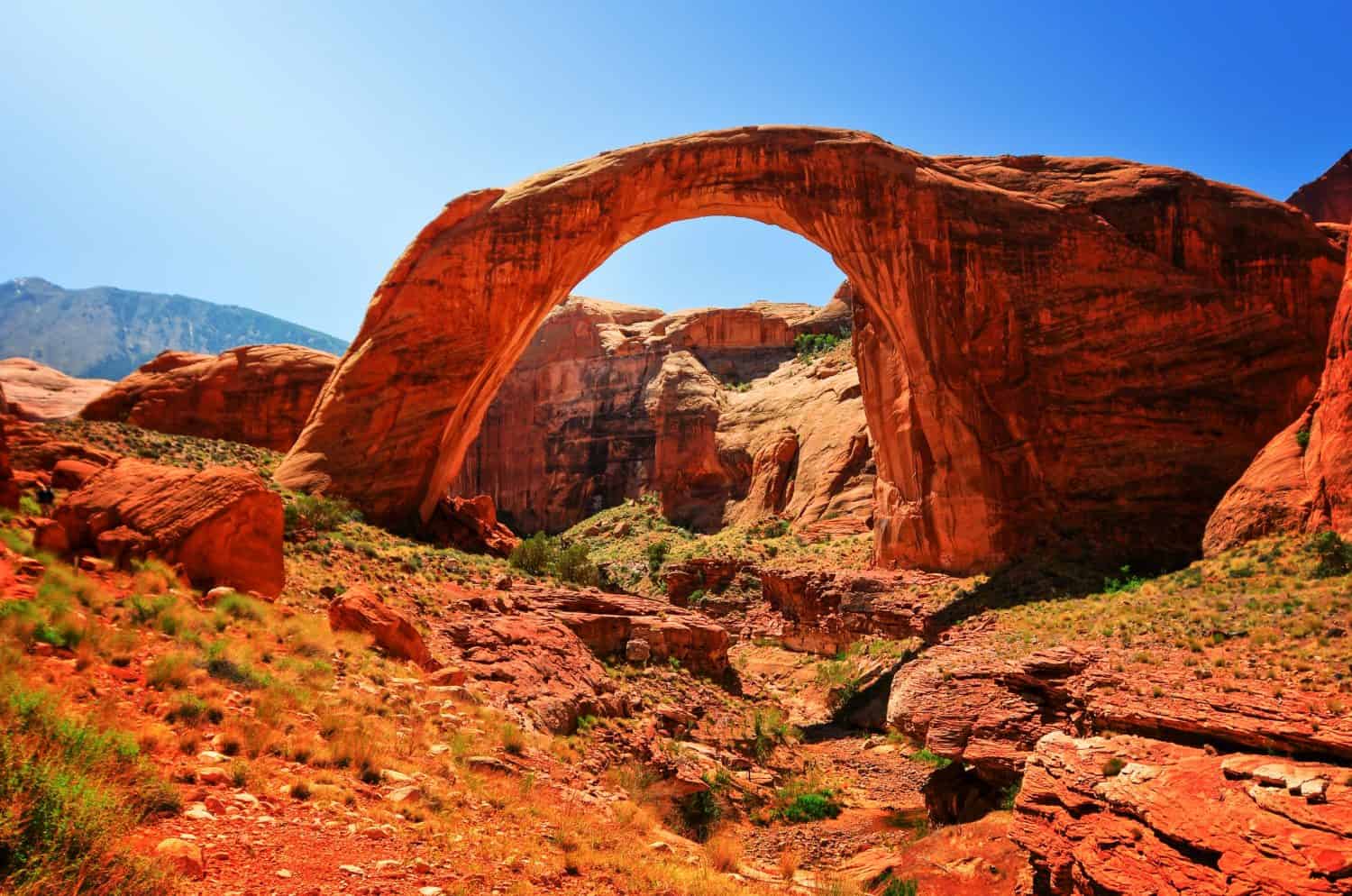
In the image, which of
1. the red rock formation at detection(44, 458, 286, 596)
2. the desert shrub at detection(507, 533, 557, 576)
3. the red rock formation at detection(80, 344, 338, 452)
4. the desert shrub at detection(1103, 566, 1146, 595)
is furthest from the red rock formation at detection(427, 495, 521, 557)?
the desert shrub at detection(1103, 566, 1146, 595)

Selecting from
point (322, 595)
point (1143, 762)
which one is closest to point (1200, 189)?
point (1143, 762)

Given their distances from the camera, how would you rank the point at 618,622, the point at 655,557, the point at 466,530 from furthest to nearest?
the point at 655,557 < the point at 466,530 < the point at 618,622

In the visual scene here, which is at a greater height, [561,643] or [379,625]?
[379,625]

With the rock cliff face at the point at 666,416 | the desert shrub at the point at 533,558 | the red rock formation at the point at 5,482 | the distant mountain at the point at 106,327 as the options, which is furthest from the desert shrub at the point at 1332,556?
the distant mountain at the point at 106,327

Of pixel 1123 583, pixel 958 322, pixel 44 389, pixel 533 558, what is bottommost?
pixel 533 558

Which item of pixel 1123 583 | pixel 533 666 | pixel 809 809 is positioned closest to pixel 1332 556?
pixel 1123 583

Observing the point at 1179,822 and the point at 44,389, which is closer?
the point at 1179,822

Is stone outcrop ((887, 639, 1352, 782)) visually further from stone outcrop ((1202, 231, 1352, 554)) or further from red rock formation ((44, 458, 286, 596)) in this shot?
red rock formation ((44, 458, 286, 596))

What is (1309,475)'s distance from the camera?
1531cm

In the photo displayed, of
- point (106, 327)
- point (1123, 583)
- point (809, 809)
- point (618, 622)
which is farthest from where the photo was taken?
point (106, 327)

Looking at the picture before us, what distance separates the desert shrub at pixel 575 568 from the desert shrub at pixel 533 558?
12.7 inches

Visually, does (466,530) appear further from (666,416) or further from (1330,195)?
(1330,195)

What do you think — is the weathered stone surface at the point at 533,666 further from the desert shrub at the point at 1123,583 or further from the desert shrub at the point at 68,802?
the desert shrub at the point at 1123,583

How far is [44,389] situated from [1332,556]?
156 feet
